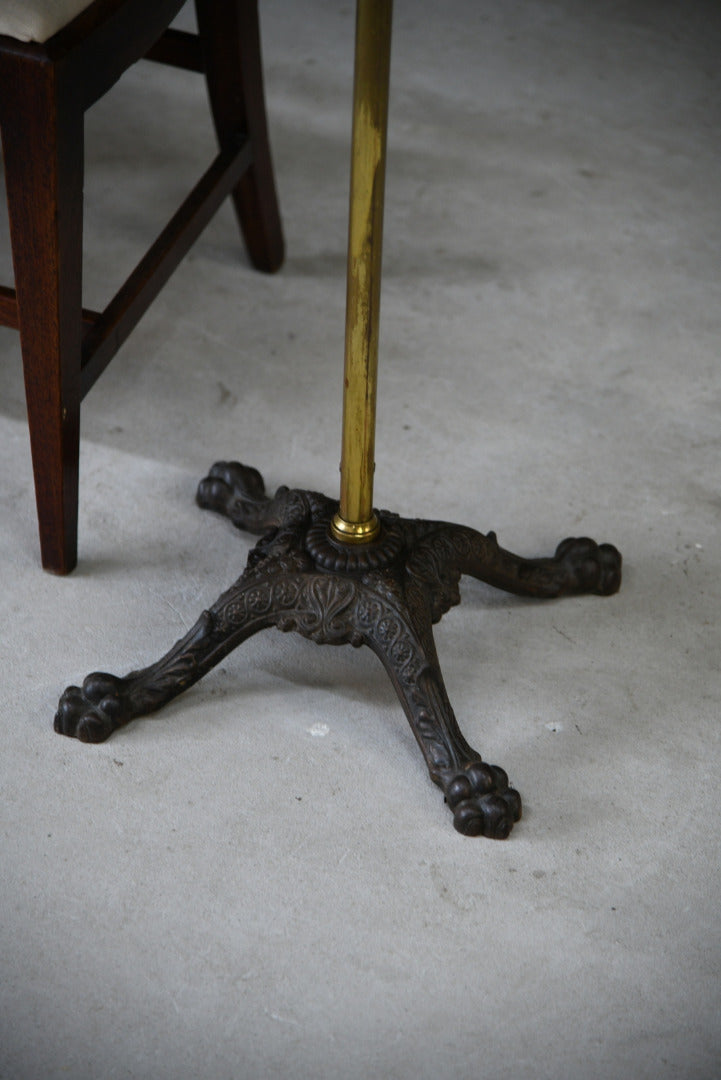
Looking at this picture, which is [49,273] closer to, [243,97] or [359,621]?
[359,621]

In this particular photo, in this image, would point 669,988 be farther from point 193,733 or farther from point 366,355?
point 366,355

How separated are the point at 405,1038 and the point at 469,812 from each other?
22 cm

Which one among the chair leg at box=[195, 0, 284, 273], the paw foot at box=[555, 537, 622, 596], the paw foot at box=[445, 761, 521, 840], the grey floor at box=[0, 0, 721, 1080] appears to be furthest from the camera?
the chair leg at box=[195, 0, 284, 273]

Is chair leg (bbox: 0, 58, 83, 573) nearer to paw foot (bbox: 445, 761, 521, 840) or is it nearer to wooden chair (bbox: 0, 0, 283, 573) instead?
wooden chair (bbox: 0, 0, 283, 573)

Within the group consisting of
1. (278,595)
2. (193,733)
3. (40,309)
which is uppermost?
(40,309)

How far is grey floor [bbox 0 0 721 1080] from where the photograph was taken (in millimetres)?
1033

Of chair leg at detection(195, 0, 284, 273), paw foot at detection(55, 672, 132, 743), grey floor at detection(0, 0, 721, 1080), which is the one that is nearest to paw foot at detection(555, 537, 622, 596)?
grey floor at detection(0, 0, 721, 1080)

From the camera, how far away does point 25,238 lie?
48.8 inches

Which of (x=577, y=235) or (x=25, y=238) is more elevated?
(x=25, y=238)

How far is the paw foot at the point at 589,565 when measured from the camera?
1.42 m

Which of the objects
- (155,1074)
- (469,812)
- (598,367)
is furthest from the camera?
(598,367)

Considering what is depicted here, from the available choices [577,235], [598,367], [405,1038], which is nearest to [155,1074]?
[405,1038]

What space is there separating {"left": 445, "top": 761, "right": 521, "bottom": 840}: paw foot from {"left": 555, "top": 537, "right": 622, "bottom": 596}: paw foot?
1.07ft

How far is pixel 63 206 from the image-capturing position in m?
1.23
